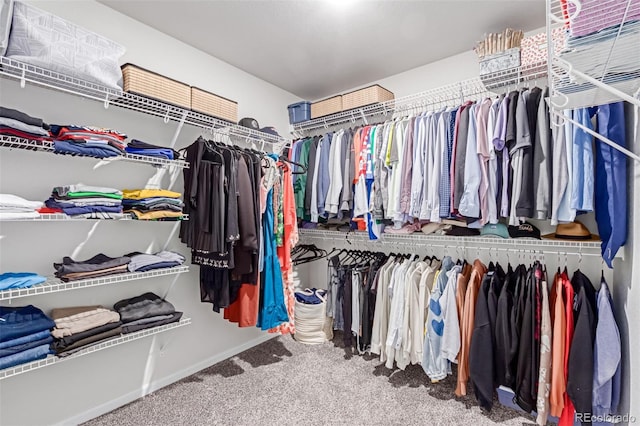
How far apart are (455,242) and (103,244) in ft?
8.06

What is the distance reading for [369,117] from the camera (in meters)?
2.96

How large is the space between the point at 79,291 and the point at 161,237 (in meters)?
A: 0.55

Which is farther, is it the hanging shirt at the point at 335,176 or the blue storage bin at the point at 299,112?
the blue storage bin at the point at 299,112

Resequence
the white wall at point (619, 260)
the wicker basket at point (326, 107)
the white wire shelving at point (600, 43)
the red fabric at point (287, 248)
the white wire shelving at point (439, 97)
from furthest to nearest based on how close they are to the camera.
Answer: the wicker basket at point (326, 107) → the red fabric at point (287, 248) → the white wire shelving at point (439, 97) → the white wall at point (619, 260) → the white wire shelving at point (600, 43)

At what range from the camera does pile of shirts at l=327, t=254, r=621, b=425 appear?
152 centimetres

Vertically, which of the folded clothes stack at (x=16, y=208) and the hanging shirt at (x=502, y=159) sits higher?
the hanging shirt at (x=502, y=159)

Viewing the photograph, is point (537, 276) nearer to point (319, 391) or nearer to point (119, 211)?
point (319, 391)

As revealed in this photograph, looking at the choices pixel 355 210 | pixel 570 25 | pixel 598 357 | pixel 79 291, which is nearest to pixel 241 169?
pixel 355 210

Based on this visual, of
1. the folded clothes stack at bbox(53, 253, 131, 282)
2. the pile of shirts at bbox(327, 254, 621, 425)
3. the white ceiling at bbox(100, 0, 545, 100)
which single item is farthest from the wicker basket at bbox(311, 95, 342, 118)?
the folded clothes stack at bbox(53, 253, 131, 282)

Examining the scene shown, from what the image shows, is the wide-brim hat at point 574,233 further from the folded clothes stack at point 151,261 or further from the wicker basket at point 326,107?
the folded clothes stack at point 151,261

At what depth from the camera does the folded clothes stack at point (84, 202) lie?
1514 millimetres

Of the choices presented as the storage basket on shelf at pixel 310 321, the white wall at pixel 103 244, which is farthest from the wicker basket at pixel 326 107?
the storage basket on shelf at pixel 310 321

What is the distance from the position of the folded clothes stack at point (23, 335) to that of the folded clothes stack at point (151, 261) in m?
0.43

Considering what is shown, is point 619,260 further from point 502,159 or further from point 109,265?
point 109,265
